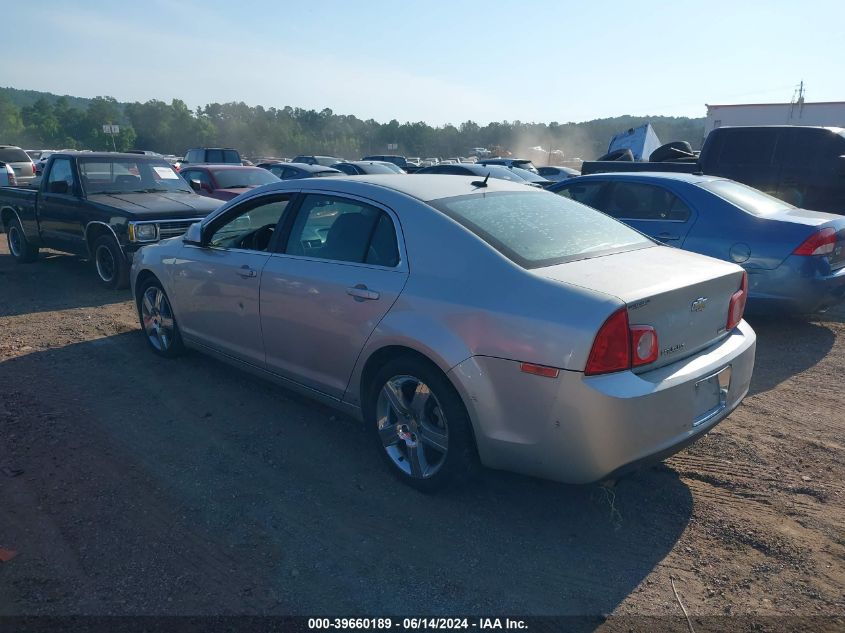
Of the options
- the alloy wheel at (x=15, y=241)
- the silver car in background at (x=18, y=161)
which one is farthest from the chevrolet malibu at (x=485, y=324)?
the silver car in background at (x=18, y=161)

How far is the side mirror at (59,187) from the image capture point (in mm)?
8805

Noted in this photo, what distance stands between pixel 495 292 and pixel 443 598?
1400 millimetres

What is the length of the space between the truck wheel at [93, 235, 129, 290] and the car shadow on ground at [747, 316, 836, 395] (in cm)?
716

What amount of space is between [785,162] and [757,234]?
3.72m

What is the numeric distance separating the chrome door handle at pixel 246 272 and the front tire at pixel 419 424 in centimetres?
133

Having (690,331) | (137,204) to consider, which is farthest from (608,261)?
(137,204)

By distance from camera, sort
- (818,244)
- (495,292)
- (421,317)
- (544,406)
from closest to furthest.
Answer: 1. (544,406)
2. (495,292)
3. (421,317)
4. (818,244)

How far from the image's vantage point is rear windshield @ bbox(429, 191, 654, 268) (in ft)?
11.0

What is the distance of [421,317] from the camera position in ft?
10.7

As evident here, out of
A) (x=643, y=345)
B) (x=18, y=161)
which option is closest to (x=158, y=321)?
(x=643, y=345)

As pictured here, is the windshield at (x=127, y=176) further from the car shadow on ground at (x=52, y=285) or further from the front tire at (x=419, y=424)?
the front tire at (x=419, y=424)

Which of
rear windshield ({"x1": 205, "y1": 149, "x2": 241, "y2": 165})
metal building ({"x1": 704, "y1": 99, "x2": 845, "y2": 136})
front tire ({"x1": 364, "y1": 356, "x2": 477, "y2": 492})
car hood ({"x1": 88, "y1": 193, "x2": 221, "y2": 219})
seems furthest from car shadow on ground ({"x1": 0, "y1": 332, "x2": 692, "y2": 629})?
metal building ({"x1": 704, "y1": 99, "x2": 845, "y2": 136})

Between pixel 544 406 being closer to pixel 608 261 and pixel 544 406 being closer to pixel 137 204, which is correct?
pixel 608 261

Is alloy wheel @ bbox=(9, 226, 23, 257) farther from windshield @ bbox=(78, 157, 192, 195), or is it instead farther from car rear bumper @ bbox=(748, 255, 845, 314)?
car rear bumper @ bbox=(748, 255, 845, 314)
